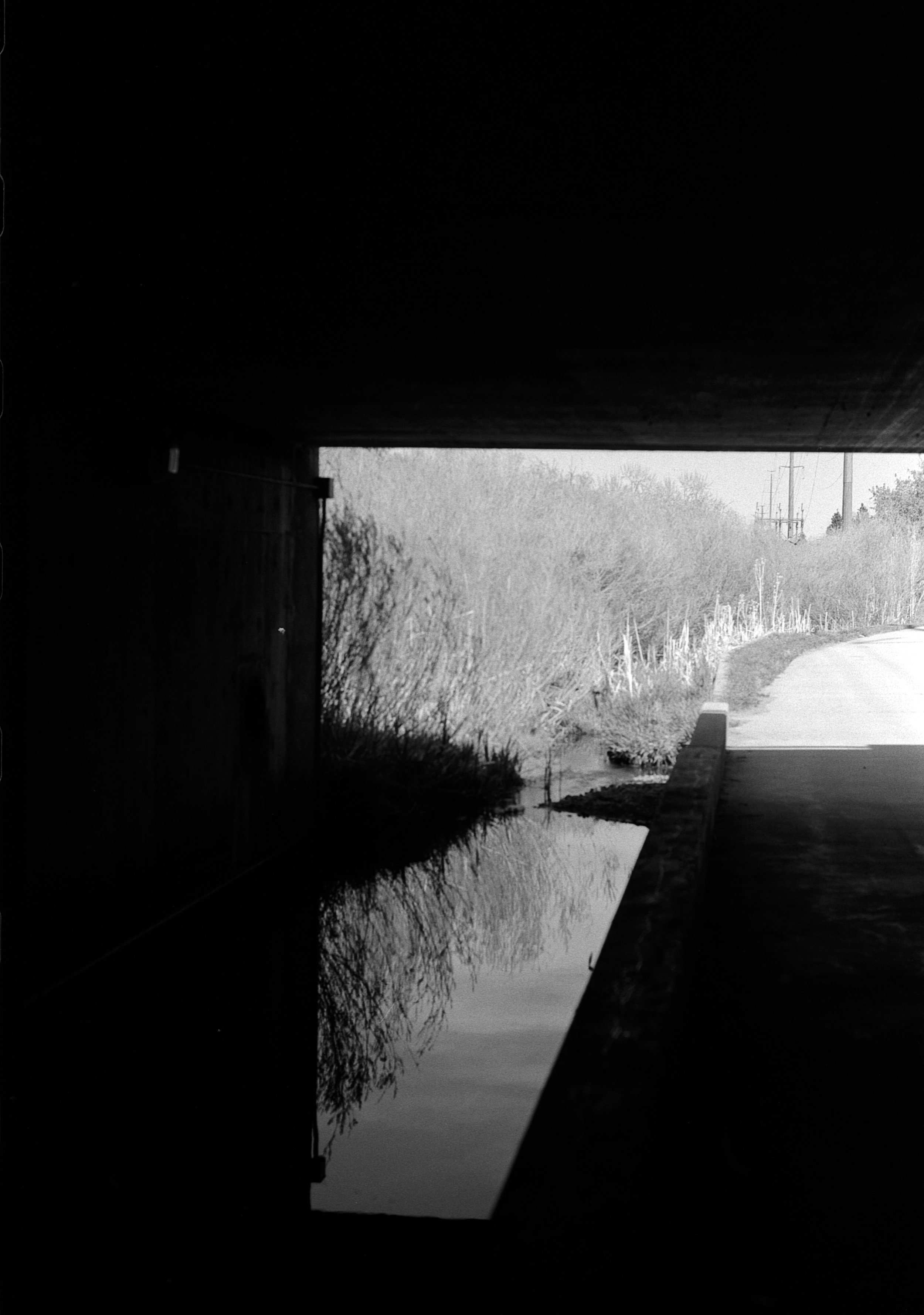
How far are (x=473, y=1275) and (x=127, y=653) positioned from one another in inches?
186

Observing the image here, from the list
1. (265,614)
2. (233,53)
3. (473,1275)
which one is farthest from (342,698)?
(233,53)

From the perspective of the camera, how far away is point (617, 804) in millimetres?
14812

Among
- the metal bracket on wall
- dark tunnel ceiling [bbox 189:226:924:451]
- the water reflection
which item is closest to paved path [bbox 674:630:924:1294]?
the water reflection

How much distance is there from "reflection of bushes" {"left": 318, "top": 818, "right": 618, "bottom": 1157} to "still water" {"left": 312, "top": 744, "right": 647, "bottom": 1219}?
0.02 meters

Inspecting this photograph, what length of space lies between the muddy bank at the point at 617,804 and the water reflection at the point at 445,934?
313 mm

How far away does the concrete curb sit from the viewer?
3.03 m

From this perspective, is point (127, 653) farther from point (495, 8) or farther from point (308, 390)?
point (495, 8)

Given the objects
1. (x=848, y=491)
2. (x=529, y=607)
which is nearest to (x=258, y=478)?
(x=529, y=607)

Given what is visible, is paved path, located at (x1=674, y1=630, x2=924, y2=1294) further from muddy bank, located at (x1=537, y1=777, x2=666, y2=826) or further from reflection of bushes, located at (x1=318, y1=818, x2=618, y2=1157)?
muddy bank, located at (x1=537, y1=777, x2=666, y2=826)

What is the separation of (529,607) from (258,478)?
8692mm

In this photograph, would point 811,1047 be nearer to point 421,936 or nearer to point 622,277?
point 622,277

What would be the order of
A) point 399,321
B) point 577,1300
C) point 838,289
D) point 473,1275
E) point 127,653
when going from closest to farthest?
point 577,1300, point 473,1275, point 838,289, point 399,321, point 127,653

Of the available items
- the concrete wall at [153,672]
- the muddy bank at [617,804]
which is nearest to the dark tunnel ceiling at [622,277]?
the concrete wall at [153,672]

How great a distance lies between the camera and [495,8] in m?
3.45
